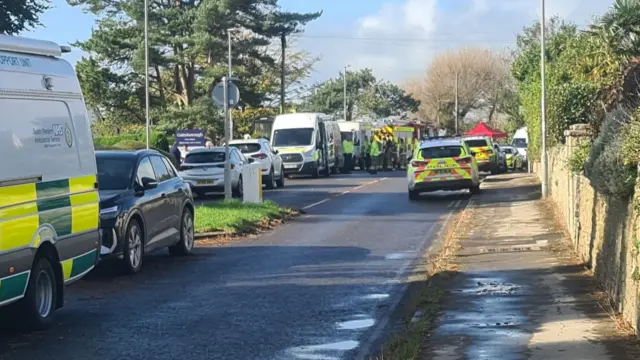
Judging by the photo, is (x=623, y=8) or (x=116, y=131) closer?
(x=623, y=8)

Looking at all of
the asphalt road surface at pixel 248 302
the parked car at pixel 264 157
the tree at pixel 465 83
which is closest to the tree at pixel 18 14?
the parked car at pixel 264 157

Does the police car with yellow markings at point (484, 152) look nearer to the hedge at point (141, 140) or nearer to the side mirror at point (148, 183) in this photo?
the hedge at point (141, 140)

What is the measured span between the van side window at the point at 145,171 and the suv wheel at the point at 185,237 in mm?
1082

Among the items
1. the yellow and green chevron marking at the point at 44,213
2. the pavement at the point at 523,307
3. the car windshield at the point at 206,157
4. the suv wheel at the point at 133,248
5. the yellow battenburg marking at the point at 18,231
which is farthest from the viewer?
the car windshield at the point at 206,157

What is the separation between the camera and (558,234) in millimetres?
17906

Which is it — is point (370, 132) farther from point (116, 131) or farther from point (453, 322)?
point (453, 322)

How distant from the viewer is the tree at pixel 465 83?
311 ft

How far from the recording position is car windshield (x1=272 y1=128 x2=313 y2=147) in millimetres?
44156

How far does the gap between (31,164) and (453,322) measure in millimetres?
4114

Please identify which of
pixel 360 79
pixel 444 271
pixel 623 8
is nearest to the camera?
pixel 444 271

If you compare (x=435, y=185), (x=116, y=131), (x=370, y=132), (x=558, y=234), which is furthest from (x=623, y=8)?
(x=116, y=131)

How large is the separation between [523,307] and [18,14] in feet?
96.7

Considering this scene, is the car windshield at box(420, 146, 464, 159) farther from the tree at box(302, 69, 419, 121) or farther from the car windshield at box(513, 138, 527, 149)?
the tree at box(302, 69, 419, 121)

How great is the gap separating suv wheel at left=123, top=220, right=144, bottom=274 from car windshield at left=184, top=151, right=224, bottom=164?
55.3ft
